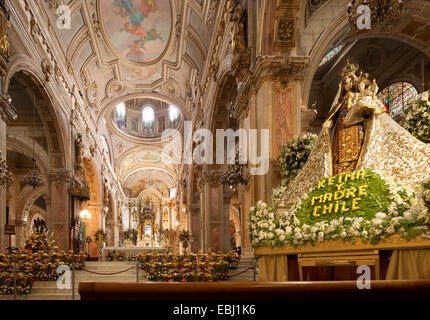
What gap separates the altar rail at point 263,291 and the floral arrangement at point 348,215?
1964mm

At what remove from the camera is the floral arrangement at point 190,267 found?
895 centimetres

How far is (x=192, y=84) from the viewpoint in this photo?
830 inches

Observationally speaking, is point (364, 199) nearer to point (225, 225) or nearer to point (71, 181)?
point (225, 225)

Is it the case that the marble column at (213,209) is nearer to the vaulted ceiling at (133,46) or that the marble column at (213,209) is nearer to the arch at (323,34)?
the vaulted ceiling at (133,46)

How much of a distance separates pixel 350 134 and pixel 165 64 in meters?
17.3

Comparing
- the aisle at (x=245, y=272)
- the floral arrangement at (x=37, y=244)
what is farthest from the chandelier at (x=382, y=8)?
the floral arrangement at (x=37, y=244)

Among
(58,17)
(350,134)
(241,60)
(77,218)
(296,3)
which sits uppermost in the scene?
(58,17)

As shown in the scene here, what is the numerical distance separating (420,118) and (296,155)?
7.29 feet

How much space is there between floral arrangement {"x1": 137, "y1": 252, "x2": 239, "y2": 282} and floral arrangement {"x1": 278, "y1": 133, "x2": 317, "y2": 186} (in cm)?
337

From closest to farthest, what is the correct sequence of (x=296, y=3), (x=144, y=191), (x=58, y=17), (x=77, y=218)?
(x=296, y=3)
(x=58, y=17)
(x=77, y=218)
(x=144, y=191)

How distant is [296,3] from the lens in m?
7.81

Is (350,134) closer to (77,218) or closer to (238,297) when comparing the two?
(238,297)

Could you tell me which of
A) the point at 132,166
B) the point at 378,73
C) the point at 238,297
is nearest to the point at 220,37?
the point at 378,73
